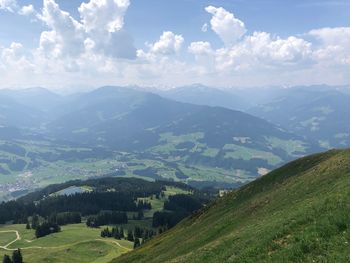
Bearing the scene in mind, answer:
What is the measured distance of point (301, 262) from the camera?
28.6m

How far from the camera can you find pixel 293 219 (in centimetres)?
4069

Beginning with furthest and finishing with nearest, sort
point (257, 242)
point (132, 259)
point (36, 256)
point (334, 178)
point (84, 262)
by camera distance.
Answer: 1. point (36, 256)
2. point (84, 262)
3. point (132, 259)
4. point (334, 178)
5. point (257, 242)

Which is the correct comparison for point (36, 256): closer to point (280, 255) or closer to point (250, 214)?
point (250, 214)

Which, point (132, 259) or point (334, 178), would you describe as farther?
point (132, 259)

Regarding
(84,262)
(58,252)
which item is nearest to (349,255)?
(84,262)

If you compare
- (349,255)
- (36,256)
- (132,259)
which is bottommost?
Result: (36,256)

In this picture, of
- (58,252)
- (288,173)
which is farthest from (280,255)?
(58,252)

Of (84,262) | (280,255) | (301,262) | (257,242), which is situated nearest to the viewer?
(301,262)

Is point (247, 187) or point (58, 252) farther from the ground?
point (247, 187)

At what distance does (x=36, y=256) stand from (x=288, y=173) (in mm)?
112989

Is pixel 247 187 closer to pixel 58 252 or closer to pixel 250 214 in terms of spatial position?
pixel 250 214

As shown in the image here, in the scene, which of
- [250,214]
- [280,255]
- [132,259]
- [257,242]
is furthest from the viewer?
[132,259]

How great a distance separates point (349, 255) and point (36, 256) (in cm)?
15631

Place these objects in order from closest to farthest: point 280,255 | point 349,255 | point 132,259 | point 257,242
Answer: point 349,255, point 280,255, point 257,242, point 132,259
